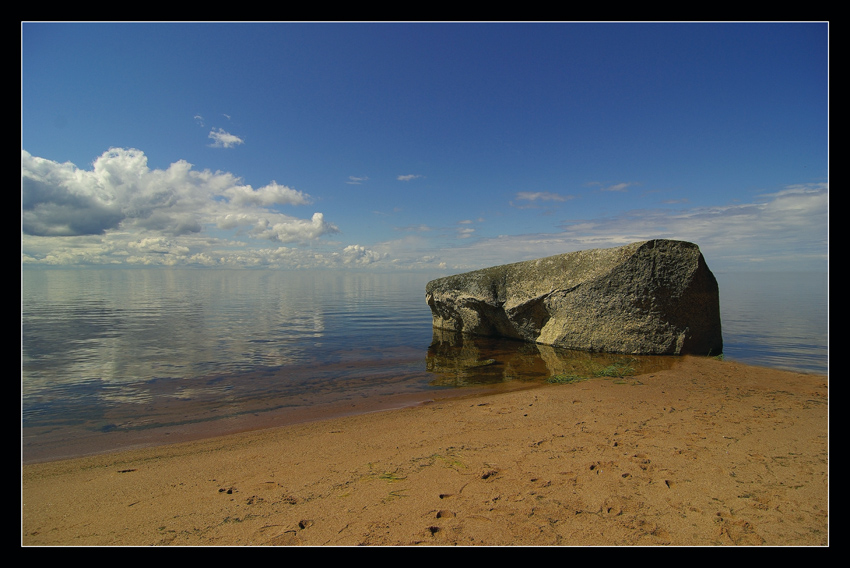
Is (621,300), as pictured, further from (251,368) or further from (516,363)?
(251,368)

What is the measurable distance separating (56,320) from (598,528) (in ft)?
80.8

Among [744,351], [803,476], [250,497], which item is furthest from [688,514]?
[744,351]

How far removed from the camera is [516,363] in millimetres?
10648

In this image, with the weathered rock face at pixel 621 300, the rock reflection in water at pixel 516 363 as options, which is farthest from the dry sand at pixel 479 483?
the weathered rock face at pixel 621 300

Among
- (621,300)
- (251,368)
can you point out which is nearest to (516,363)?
(621,300)

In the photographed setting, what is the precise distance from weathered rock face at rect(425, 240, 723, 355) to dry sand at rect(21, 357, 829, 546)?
4.61 meters

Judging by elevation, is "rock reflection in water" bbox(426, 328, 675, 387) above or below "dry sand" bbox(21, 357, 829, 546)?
below

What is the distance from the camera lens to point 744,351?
11008mm

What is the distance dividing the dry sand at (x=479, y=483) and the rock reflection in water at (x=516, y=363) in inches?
130

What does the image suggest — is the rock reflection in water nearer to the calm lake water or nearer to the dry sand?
the calm lake water

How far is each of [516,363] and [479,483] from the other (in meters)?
7.57

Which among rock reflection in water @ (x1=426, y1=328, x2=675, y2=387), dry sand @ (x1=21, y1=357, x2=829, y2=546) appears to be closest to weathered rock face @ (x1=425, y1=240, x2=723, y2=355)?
rock reflection in water @ (x1=426, y1=328, x2=675, y2=387)

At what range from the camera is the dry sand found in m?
2.70
